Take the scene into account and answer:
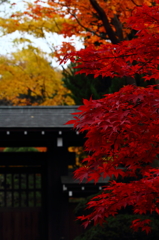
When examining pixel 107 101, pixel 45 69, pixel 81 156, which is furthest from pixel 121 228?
pixel 45 69

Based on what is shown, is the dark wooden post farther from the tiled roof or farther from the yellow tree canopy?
the yellow tree canopy

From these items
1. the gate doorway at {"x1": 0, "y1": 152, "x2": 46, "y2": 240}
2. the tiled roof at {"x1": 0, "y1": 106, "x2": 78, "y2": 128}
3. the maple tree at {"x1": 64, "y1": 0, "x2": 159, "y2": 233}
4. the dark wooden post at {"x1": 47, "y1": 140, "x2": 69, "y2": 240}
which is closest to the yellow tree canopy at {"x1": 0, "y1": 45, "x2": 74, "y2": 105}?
the tiled roof at {"x1": 0, "y1": 106, "x2": 78, "y2": 128}

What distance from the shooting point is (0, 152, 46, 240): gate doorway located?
9.95m

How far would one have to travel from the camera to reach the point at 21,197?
10344 millimetres

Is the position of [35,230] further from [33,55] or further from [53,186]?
[33,55]

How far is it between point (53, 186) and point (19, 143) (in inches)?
68.2

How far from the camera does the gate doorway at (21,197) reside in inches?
392

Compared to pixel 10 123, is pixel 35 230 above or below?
below

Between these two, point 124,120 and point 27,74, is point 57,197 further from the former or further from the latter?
point 27,74

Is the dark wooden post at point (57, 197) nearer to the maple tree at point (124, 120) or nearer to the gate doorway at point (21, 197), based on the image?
the gate doorway at point (21, 197)

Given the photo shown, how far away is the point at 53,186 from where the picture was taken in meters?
9.45

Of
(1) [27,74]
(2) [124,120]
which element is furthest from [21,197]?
(1) [27,74]

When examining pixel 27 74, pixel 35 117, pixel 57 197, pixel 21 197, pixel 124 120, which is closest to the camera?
pixel 124 120

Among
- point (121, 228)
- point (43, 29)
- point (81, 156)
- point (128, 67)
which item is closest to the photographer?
point (128, 67)
